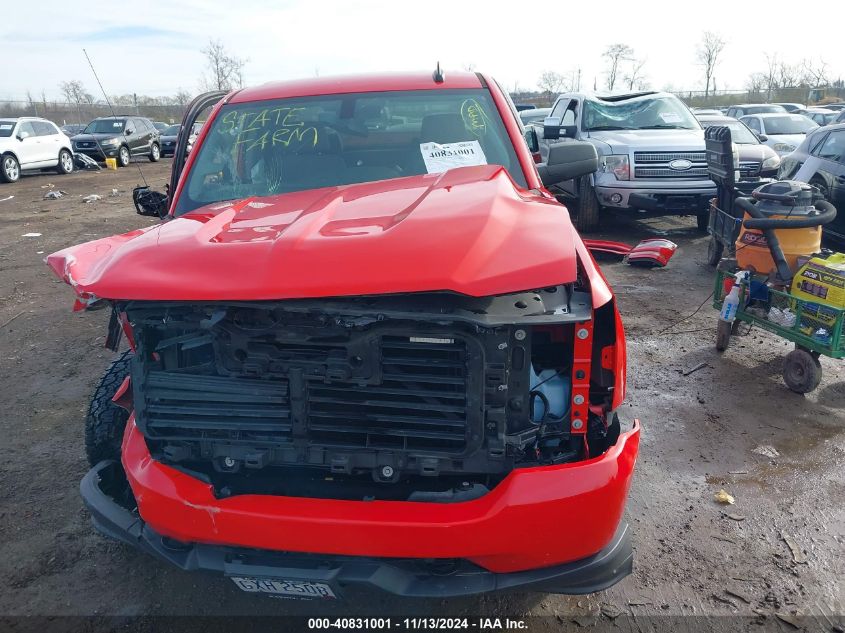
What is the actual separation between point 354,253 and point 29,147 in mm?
19513

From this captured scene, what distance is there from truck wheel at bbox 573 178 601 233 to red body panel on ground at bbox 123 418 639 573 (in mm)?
7599

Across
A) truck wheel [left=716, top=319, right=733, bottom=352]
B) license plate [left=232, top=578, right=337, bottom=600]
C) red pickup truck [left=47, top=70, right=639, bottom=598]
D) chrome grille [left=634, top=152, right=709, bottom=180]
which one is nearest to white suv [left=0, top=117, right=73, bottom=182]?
chrome grille [left=634, top=152, right=709, bottom=180]

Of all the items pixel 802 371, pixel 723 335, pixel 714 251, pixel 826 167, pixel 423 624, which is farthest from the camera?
pixel 714 251

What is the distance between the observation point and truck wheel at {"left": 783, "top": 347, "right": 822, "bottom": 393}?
14.0 feet

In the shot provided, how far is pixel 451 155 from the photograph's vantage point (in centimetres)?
340

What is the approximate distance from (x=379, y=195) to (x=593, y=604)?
73.8 inches

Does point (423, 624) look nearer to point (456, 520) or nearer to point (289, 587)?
point (289, 587)

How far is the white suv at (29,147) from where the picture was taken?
17188mm

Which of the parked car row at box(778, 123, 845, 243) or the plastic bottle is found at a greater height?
the parked car row at box(778, 123, 845, 243)

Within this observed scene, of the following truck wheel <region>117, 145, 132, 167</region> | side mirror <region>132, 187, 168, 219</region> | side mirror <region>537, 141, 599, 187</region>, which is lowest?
truck wheel <region>117, 145, 132, 167</region>

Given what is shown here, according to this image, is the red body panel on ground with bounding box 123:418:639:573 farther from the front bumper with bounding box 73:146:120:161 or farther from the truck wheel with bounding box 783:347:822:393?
the front bumper with bounding box 73:146:120:161

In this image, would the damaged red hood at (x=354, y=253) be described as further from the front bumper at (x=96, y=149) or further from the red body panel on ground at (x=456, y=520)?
the front bumper at (x=96, y=149)

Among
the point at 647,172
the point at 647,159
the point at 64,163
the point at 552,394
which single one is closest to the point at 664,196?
the point at 647,172

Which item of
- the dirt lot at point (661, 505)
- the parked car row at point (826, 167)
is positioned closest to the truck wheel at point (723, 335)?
the dirt lot at point (661, 505)
